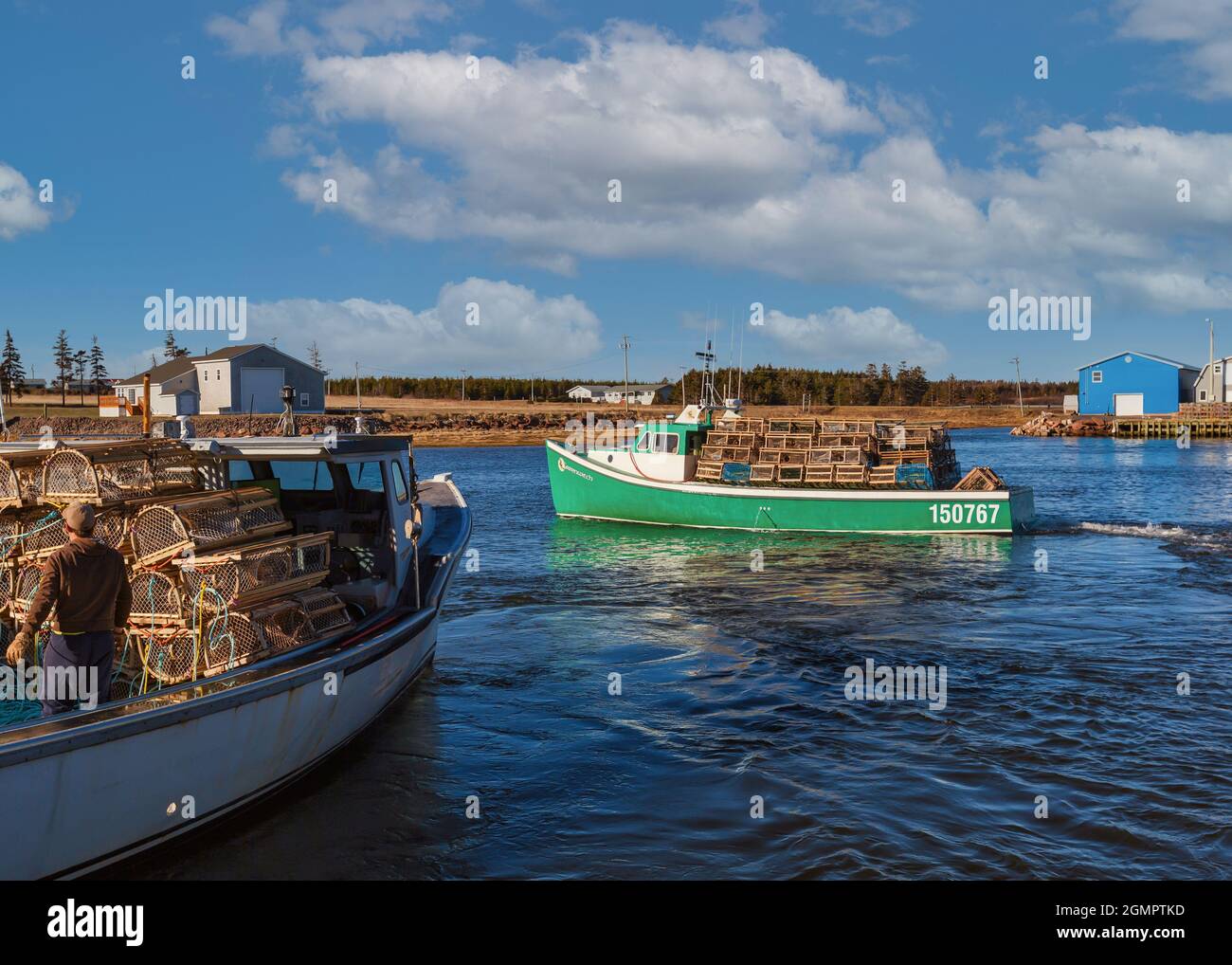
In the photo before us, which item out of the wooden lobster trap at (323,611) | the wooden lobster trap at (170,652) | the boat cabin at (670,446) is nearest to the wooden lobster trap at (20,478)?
the wooden lobster trap at (170,652)

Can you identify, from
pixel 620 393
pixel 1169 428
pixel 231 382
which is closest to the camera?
pixel 231 382

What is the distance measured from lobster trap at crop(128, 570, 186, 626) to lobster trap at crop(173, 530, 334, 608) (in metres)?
0.12

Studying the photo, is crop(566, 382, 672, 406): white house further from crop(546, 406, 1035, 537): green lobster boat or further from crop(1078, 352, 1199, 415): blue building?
crop(546, 406, 1035, 537): green lobster boat

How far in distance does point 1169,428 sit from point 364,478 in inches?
3188

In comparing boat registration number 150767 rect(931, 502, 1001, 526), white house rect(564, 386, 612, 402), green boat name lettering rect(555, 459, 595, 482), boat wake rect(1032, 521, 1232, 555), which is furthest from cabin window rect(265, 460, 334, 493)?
white house rect(564, 386, 612, 402)

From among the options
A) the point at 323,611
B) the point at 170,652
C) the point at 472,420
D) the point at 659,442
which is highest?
the point at 472,420

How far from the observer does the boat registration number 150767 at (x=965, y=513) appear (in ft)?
80.2

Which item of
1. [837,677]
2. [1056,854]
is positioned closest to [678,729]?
[837,677]

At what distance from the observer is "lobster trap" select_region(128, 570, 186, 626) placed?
791cm

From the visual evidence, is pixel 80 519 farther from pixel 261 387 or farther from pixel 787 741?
pixel 261 387

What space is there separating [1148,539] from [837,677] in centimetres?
1560

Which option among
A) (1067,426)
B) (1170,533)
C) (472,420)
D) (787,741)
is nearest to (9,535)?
(787,741)

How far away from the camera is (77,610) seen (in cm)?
703
